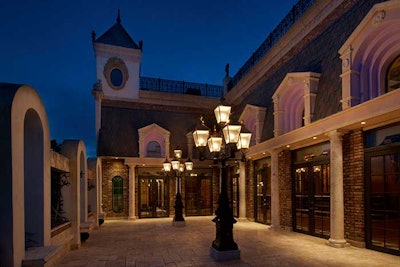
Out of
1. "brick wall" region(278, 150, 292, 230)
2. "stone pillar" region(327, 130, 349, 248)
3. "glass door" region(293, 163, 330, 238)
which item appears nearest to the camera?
"stone pillar" region(327, 130, 349, 248)

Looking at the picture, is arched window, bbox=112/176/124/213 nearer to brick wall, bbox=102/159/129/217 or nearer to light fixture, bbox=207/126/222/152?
brick wall, bbox=102/159/129/217

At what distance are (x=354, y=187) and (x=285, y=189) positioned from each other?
3.58 m

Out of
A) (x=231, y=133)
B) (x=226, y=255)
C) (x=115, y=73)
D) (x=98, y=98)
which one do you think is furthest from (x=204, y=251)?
(x=115, y=73)

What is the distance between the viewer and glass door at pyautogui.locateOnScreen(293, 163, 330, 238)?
9617 millimetres

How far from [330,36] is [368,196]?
4.73 metres

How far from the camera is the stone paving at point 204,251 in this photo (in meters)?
6.87

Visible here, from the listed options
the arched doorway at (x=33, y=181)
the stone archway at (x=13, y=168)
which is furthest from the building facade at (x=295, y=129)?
the arched doorway at (x=33, y=181)

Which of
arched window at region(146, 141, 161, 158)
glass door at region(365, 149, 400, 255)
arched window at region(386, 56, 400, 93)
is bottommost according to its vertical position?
glass door at region(365, 149, 400, 255)

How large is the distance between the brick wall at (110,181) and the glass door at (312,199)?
30.2 feet

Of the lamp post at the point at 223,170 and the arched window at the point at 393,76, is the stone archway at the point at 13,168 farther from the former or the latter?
the arched window at the point at 393,76

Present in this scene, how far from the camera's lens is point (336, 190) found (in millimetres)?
8430

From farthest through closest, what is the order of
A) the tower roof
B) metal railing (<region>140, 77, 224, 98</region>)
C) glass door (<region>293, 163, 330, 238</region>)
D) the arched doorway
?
metal railing (<region>140, 77, 224, 98</region>)
the tower roof
glass door (<region>293, 163, 330, 238</region>)
the arched doorway

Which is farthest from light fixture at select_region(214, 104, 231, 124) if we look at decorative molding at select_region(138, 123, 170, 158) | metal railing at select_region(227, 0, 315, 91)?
decorative molding at select_region(138, 123, 170, 158)

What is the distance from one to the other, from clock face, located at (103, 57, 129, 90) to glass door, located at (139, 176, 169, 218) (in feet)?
18.4
